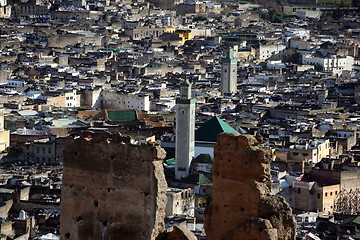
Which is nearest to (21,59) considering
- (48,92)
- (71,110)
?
(48,92)

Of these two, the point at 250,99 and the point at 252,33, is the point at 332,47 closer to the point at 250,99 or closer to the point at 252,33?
the point at 252,33

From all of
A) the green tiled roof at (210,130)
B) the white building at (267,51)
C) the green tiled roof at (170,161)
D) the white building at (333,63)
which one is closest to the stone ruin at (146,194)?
the green tiled roof at (170,161)

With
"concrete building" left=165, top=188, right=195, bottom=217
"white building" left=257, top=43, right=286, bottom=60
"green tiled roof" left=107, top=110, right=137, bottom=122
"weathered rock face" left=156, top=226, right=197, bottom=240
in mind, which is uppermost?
"weathered rock face" left=156, top=226, right=197, bottom=240

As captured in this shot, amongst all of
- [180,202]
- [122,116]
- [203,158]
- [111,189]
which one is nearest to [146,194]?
[111,189]

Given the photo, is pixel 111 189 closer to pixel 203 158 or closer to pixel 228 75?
pixel 203 158

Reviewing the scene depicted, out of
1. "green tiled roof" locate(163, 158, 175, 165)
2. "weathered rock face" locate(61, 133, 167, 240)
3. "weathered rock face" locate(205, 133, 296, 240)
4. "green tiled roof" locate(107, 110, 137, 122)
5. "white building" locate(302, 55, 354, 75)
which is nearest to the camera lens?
"weathered rock face" locate(61, 133, 167, 240)

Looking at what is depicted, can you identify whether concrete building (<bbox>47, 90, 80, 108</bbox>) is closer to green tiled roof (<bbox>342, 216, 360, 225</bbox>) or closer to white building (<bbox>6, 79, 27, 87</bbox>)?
white building (<bbox>6, 79, 27, 87</bbox>)

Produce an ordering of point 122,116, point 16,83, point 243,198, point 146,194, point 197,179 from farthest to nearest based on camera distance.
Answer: point 16,83 < point 122,116 < point 197,179 < point 243,198 < point 146,194

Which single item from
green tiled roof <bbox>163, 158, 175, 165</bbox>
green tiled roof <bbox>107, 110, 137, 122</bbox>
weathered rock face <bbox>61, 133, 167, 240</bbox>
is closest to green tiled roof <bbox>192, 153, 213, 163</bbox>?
green tiled roof <bbox>163, 158, 175, 165</bbox>
